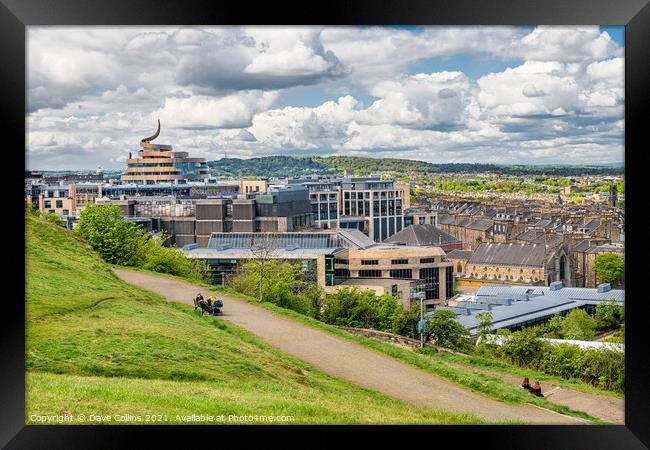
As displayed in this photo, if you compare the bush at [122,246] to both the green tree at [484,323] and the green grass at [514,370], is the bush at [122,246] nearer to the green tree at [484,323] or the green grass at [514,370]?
the green tree at [484,323]

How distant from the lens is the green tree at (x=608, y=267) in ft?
30.0

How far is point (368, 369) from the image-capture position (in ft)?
20.0

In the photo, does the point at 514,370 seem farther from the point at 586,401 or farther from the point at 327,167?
the point at 327,167

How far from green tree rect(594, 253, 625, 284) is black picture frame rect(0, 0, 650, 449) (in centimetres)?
465

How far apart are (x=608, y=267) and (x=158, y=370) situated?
22.3ft

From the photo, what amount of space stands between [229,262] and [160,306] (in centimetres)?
469

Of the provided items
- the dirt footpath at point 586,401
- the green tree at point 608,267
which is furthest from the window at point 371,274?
the dirt footpath at point 586,401

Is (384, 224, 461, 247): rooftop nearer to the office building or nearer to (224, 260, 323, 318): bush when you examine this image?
the office building

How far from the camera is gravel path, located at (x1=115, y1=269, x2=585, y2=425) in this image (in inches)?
207

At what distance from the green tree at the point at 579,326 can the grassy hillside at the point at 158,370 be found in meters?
4.27

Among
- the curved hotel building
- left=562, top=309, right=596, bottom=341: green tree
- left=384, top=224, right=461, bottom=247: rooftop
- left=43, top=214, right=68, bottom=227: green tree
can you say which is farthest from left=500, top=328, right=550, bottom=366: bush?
left=384, top=224, right=461, bottom=247: rooftop
